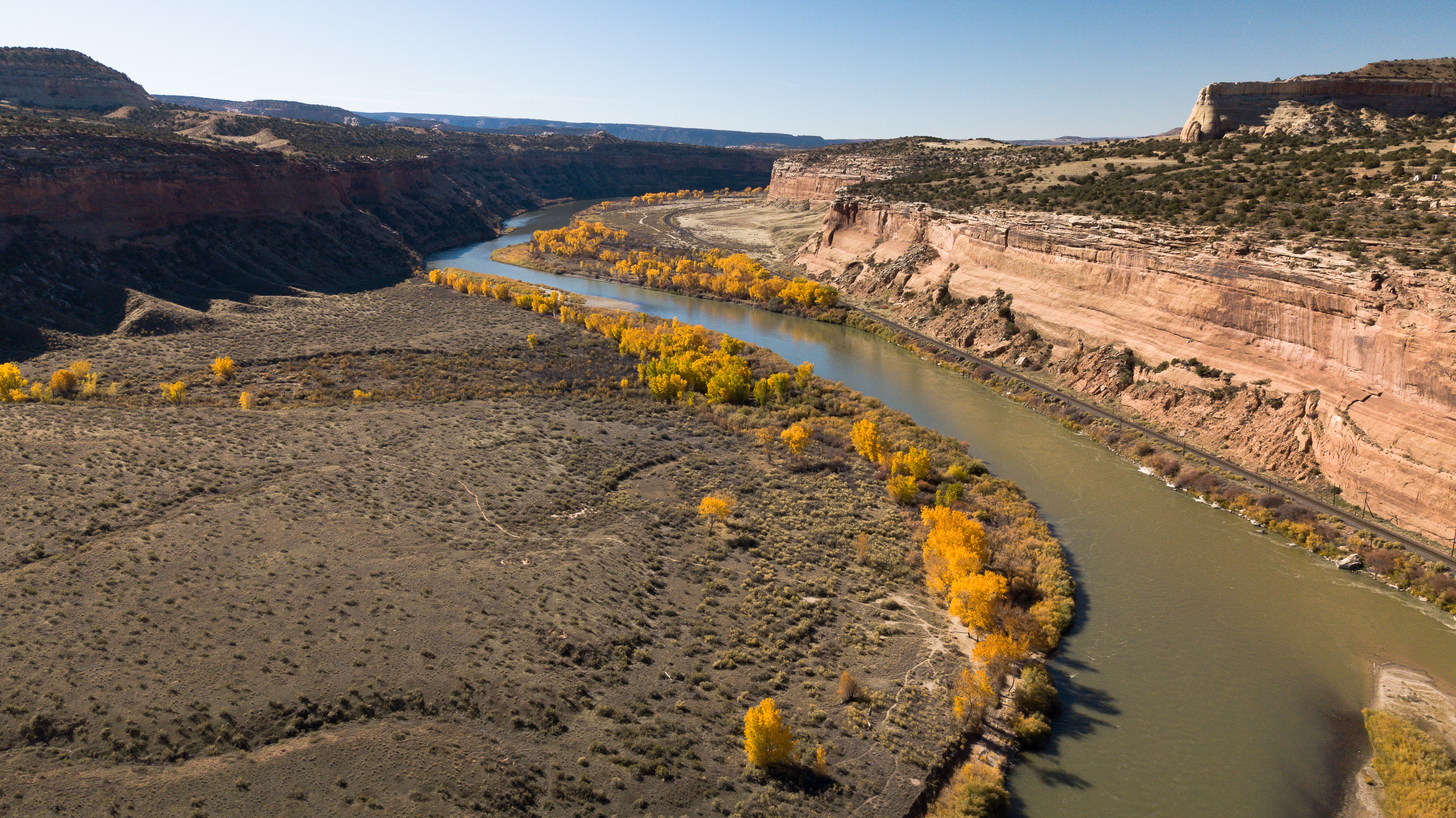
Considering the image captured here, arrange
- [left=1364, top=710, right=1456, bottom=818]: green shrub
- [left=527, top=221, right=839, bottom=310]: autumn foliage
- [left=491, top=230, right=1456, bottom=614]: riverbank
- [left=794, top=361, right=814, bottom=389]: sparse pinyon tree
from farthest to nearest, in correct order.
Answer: [left=527, top=221, right=839, bottom=310]: autumn foliage < [left=794, top=361, right=814, bottom=389]: sparse pinyon tree < [left=491, top=230, right=1456, bottom=614]: riverbank < [left=1364, top=710, right=1456, bottom=818]: green shrub

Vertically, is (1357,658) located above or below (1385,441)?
below

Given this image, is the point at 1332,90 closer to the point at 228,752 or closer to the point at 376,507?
the point at 376,507

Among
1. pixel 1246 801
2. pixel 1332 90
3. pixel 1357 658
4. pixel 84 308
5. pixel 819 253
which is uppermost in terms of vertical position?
pixel 1332 90

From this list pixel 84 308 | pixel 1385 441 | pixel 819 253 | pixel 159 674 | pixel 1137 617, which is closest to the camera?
pixel 159 674

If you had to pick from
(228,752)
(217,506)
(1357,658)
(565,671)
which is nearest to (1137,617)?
(1357,658)

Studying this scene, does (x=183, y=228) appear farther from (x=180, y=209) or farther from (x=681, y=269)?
(x=681, y=269)

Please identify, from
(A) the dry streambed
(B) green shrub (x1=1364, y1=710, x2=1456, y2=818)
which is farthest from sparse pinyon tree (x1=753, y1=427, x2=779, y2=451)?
(B) green shrub (x1=1364, y1=710, x2=1456, y2=818)

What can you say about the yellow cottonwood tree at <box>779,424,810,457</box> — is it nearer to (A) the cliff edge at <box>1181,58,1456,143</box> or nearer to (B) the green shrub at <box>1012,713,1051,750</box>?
(B) the green shrub at <box>1012,713,1051,750</box>
